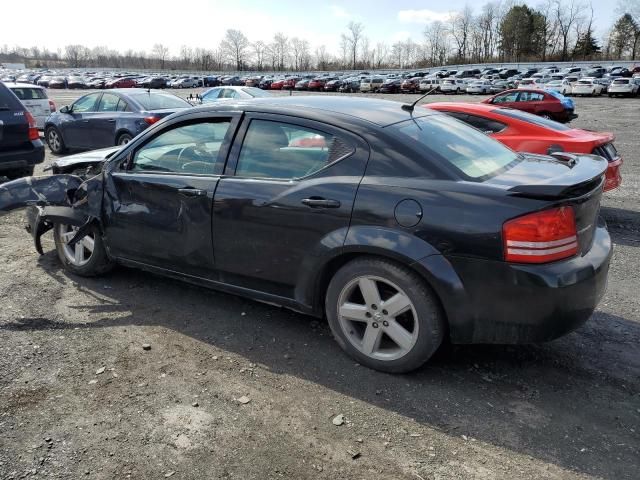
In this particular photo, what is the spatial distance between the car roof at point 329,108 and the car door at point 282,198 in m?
0.08

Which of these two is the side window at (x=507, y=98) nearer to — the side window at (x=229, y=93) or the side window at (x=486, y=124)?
the side window at (x=229, y=93)

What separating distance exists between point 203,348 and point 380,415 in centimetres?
136

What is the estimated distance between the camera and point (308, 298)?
136 inches

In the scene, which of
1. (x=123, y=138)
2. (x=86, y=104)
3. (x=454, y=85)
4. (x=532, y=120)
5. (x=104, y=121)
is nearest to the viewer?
(x=532, y=120)

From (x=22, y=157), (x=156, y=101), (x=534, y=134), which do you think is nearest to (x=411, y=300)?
(x=534, y=134)

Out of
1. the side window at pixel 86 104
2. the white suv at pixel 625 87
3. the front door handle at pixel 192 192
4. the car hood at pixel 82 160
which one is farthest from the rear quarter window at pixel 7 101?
the white suv at pixel 625 87

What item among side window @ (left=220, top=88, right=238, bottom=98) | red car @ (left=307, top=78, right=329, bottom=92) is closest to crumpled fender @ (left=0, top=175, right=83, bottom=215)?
side window @ (left=220, top=88, right=238, bottom=98)

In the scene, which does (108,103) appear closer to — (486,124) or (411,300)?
(486,124)

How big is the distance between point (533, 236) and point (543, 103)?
20.3 meters

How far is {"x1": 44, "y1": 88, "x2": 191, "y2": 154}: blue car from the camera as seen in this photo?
11.1 m

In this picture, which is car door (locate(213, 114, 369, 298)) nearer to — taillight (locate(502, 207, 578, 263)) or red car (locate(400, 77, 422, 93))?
taillight (locate(502, 207, 578, 263))

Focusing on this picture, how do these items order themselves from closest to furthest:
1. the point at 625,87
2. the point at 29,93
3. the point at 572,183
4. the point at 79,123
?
1. the point at 572,183
2. the point at 79,123
3. the point at 29,93
4. the point at 625,87

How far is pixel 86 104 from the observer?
12.2m

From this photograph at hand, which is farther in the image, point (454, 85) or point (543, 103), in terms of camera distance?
point (454, 85)
